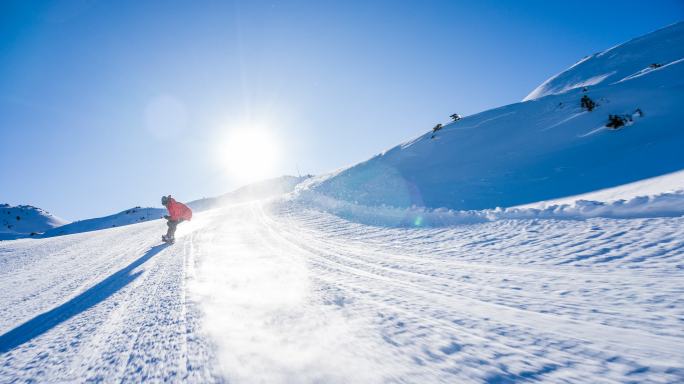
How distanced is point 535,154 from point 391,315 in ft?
39.0

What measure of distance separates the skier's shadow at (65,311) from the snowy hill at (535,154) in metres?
8.70

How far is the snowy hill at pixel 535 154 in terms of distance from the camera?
363 inches

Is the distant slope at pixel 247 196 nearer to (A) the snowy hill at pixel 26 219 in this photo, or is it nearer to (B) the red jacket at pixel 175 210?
(A) the snowy hill at pixel 26 219

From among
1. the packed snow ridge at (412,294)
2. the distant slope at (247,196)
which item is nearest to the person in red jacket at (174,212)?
the packed snow ridge at (412,294)

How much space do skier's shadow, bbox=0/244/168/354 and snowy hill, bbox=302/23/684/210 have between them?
870 centimetres

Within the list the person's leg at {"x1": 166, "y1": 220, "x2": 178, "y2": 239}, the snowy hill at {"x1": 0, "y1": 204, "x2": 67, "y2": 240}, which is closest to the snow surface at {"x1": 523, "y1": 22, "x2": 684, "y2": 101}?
the person's leg at {"x1": 166, "y1": 220, "x2": 178, "y2": 239}

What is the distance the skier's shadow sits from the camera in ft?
12.2

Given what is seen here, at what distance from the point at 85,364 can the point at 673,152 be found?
1261 centimetres

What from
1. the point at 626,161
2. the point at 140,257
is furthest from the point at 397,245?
the point at 626,161

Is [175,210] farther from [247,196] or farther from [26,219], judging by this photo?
[26,219]

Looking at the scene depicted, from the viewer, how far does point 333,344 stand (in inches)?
107

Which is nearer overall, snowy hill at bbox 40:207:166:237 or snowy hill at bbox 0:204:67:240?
snowy hill at bbox 40:207:166:237

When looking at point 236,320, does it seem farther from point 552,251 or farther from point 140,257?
point 140,257

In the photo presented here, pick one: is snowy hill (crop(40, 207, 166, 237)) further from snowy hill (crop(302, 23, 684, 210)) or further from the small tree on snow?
the small tree on snow
